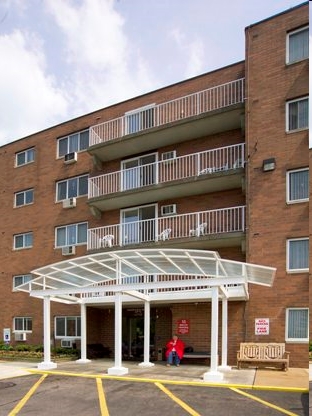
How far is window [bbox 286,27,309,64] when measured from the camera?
50.2 feet

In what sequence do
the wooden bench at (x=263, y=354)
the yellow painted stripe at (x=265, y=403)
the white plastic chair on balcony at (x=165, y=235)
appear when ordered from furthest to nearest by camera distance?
the white plastic chair on balcony at (x=165, y=235)
the wooden bench at (x=263, y=354)
the yellow painted stripe at (x=265, y=403)

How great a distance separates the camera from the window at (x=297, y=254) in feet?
47.7

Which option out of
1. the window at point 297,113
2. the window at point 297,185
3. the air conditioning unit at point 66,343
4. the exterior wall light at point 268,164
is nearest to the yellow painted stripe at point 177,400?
the window at point 297,185

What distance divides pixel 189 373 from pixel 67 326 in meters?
8.90

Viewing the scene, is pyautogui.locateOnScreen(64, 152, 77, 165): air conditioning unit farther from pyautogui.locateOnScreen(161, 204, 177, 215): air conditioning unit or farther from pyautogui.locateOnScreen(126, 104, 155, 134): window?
pyautogui.locateOnScreen(161, 204, 177, 215): air conditioning unit

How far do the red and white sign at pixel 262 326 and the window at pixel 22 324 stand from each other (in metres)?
11.3

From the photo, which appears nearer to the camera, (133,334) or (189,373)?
(189,373)

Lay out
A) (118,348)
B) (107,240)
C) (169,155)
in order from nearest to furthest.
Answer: (118,348) → (169,155) → (107,240)

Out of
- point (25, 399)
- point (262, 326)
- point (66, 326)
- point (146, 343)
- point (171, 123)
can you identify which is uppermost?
point (171, 123)

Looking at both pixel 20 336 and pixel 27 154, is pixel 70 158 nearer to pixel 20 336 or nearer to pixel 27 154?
pixel 27 154

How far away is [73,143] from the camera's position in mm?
21781

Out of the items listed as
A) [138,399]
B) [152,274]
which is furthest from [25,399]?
[152,274]

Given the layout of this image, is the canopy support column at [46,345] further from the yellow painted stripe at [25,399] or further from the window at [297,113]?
the window at [297,113]

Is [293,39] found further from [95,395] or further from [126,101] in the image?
[95,395]
